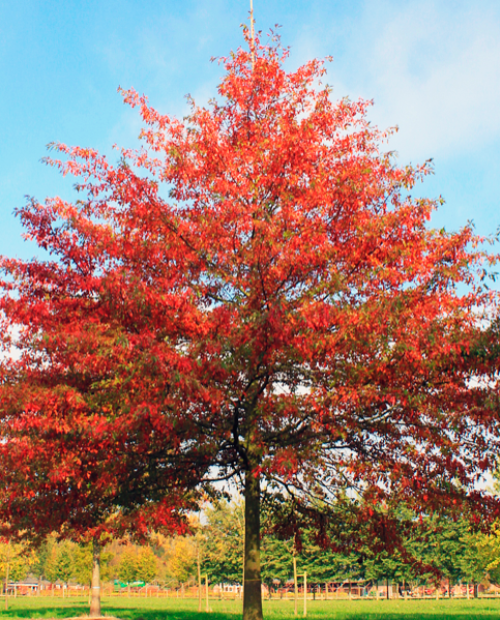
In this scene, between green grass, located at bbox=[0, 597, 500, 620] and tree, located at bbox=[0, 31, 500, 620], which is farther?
green grass, located at bbox=[0, 597, 500, 620]

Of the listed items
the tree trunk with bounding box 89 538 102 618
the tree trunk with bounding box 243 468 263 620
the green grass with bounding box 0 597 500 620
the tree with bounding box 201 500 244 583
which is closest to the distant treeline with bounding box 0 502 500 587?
the tree with bounding box 201 500 244 583

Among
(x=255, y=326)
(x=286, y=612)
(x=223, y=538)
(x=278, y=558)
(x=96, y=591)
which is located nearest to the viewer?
(x=255, y=326)

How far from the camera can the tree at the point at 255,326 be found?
30.8ft

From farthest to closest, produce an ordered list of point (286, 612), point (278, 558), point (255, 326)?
1. point (278, 558)
2. point (286, 612)
3. point (255, 326)

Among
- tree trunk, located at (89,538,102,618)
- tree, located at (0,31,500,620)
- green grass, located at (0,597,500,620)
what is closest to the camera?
tree, located at (0,31,500,620)

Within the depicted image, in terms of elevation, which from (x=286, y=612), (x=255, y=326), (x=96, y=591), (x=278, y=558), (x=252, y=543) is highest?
(x=255, y=326)

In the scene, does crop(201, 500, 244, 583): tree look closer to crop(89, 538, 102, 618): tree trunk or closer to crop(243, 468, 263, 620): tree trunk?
crop(89, 538, 102, 618): tree trunk

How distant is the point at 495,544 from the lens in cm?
3606

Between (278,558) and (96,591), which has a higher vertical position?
(96,591)

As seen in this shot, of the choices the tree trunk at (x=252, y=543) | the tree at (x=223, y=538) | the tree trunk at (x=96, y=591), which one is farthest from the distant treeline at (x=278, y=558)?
the tree trunk at (x=252, y=543)

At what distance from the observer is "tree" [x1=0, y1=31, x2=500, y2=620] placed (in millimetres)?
9375

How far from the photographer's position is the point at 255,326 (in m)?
9.30

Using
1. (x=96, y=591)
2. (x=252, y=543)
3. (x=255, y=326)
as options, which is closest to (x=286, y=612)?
(x=96, y=591)

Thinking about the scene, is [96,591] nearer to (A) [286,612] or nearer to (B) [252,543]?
(A) [286,612]
